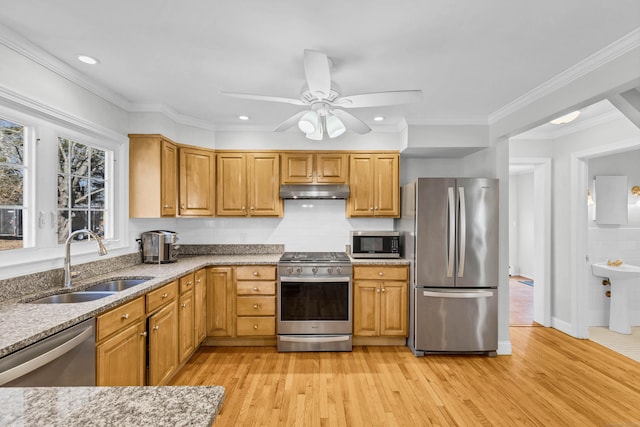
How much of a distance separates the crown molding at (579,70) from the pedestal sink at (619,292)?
2336 mm

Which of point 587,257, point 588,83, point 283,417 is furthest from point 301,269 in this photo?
point 587,257

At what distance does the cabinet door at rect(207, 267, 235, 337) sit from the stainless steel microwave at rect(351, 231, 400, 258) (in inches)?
55.3

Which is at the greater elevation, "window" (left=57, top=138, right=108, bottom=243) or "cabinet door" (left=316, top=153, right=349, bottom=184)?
"cabinet door" (left=316, top=153, right=349, bottom=184)

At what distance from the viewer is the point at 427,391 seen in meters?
2.55

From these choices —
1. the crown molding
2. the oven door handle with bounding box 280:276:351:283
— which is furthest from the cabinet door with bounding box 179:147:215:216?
the crown molding

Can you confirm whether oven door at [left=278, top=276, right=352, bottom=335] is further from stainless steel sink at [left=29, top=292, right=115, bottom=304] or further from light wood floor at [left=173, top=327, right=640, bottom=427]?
stainless steel sink at [left=29, top=292, right=115, bottom=304]

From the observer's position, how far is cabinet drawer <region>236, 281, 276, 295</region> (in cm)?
333

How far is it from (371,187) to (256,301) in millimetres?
1826

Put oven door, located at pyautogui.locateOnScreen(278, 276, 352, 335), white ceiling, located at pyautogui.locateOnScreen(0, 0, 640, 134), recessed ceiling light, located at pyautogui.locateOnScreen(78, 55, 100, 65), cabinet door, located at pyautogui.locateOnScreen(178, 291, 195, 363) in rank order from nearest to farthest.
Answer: white ceiling, located at pyautogui.locateOnScreen(0, 0, 640, 134) → recessed ceiling light, located at pyautogui.locateOnScreen(78, 55, 100, 65) → cabinet door, located at pyautogui.locateOnScreen(178, 291, 195, 363) → oven door, located at pyautogui.locateOnScreen(278, 276, 352, 335)

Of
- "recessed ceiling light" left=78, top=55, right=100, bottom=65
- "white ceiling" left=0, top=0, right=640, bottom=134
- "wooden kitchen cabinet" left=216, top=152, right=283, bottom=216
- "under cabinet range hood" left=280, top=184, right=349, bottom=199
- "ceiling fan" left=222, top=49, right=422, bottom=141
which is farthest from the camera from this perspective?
"wooden kitchen cabinet" left=216, top=152, right=283, bottom=216

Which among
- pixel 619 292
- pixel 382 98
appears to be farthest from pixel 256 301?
pixel 619 292

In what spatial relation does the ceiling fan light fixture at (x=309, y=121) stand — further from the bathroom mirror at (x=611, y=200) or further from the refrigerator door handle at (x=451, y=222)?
the bathroom mirror at (x=611, y=200)

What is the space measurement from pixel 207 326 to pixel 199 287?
503mm

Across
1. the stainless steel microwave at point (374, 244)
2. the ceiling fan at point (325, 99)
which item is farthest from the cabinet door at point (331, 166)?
the ceiling fan at point (325, 99)
